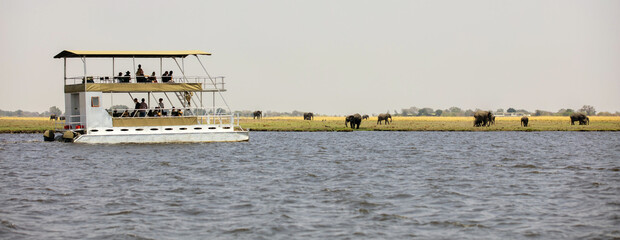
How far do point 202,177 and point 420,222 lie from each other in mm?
11987

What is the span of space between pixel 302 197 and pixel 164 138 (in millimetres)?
23841

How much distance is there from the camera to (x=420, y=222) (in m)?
17.0

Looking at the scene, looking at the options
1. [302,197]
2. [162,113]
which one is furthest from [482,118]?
[302,197]

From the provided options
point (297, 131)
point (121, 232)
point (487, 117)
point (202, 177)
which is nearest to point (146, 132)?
point (202, 177)

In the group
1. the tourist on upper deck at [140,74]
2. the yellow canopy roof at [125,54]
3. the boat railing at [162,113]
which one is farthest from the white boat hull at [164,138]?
the yellow canopy roof at [125,54]

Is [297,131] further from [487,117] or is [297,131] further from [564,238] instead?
[564,238]

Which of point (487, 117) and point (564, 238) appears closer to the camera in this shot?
point (564, 238)

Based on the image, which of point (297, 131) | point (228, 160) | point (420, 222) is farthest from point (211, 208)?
point (297, 131)

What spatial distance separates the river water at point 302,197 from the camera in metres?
16.1

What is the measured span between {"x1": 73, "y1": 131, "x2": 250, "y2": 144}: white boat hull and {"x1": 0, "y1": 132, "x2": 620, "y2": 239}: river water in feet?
13.9

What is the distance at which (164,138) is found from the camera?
143ft

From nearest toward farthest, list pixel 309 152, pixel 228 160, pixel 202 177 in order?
1. pixel 202 177
2. pixel 228 160
3. pixel 309 152


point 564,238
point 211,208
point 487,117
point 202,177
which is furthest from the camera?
point 487,117

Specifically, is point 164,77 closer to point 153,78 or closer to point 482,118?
point 153,78
